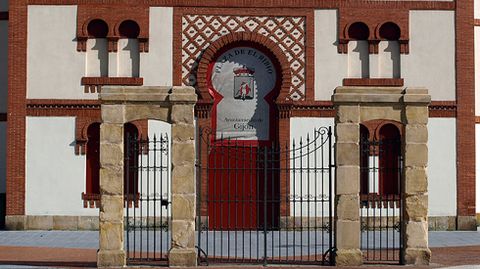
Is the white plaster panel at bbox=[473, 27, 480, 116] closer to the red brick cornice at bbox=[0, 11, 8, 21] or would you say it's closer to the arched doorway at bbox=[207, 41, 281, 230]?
the arched doorway at bbox=[207, 41, 281, 230]

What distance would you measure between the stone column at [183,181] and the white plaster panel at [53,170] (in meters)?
9.12

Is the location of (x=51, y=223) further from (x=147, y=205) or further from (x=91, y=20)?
(x=147, y=205)

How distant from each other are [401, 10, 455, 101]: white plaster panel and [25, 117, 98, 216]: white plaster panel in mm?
10087

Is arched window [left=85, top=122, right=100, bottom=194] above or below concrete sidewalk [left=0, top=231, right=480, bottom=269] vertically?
above

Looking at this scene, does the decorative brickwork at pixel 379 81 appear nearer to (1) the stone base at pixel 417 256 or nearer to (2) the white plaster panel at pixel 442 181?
(2) the white plaster panel at pixel 442 181

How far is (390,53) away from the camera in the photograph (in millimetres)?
26969

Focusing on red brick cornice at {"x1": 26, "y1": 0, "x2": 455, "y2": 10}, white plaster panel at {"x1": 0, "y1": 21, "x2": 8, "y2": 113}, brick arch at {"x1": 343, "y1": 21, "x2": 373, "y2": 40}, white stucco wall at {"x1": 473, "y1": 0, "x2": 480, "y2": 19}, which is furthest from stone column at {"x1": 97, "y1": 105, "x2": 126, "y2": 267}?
white stucco wall at {"x1": 473, "y1": 0, "x2": 480, "y2": 19}

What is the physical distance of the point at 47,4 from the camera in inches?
1043

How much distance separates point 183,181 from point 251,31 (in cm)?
984

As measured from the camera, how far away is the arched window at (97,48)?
2656cm

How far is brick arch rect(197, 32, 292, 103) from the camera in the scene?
1034 inches

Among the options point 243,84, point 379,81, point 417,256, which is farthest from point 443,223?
point 417,256

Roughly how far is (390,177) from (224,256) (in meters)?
8.56

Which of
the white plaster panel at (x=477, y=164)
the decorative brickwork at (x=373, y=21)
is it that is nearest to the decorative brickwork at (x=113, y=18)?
the decorative brickwork at (x=373, y=21)
